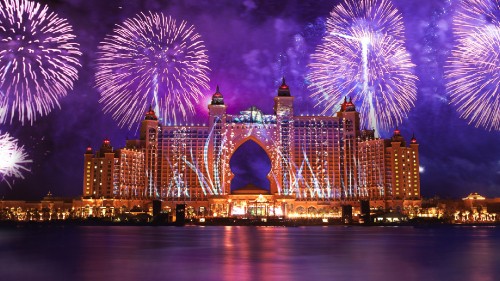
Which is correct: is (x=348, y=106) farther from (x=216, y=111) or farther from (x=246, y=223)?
(x=246, y=223)

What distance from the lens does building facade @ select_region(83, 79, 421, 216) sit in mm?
144000

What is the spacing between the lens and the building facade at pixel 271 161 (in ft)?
472

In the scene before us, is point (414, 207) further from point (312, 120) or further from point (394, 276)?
point (394, 276)

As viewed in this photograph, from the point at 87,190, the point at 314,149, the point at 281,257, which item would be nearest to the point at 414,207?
the point at 314,149

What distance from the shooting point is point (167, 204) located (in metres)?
147

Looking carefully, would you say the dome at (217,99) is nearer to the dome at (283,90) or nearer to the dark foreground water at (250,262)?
the dome at (283,90)

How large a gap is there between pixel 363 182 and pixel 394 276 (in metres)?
112

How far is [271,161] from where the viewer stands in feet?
484

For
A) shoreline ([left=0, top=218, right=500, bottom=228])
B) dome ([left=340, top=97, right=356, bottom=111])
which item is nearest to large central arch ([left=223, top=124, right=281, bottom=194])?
shoreline ([left=0, top=218, right=500, bottom=228])

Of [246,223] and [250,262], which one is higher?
[246,223]

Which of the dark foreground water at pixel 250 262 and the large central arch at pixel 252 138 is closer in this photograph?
the dark foreground water at pixel 250 262

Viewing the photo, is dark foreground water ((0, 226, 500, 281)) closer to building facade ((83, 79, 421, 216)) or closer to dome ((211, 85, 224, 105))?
building facade ((83, 79, 421, 216))

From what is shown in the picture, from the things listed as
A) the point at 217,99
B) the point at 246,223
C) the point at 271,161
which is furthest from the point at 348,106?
the point at 246,223

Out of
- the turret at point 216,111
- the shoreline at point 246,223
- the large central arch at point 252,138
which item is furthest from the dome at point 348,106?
the shoreline at point 246,223
